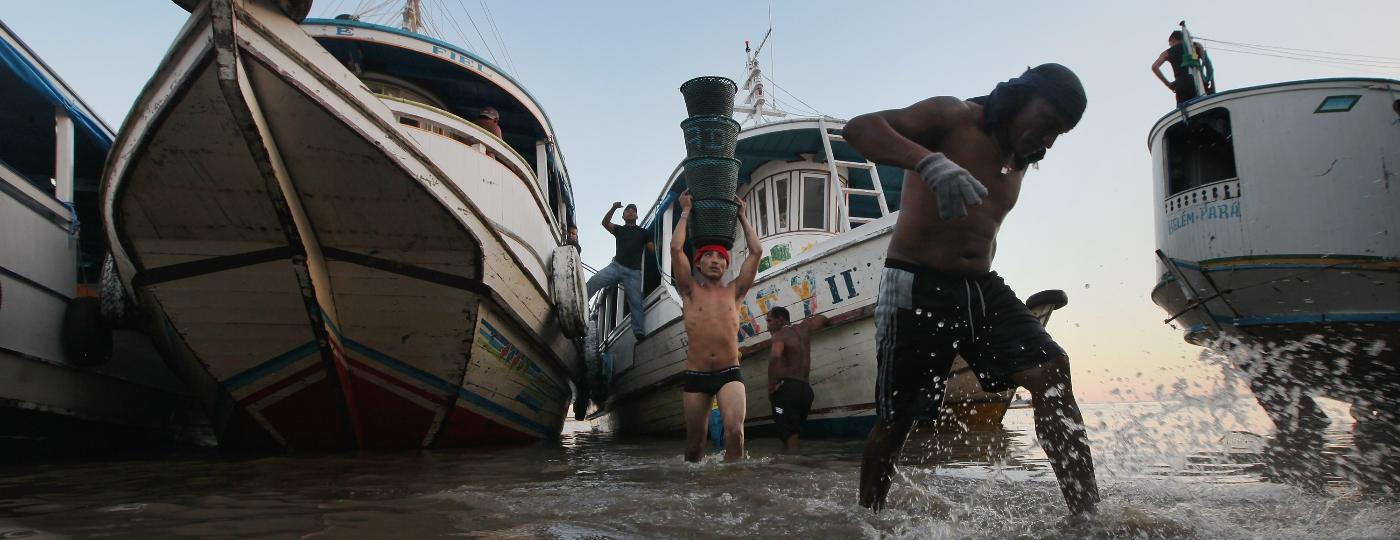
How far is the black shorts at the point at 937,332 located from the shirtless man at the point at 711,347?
2.28 meters

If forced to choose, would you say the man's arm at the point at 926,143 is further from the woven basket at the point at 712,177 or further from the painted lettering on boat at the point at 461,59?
the painted lettering on boat at the point at 461,59

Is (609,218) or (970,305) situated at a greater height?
(609,218)

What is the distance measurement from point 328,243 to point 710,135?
320 cm

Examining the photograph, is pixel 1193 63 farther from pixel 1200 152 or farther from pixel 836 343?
pixel 836 343

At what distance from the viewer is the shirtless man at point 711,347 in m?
4.71

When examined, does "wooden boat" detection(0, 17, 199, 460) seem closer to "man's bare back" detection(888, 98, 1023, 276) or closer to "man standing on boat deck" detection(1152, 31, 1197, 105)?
"man's bare back" detection(888, 98, 1023, 276)

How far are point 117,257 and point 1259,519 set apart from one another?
6.55 m

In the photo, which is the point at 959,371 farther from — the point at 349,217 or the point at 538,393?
the point at 349,217

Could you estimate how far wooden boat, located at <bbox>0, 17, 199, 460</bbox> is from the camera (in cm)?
552

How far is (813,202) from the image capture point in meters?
9.30

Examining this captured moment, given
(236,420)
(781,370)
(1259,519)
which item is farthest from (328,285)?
(1259,519)

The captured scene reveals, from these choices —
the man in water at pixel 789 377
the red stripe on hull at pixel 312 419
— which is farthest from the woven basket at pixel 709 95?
the red stripe on hull at pixel 312 419

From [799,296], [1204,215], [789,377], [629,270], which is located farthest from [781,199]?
[1204,215]

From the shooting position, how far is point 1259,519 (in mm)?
2168
